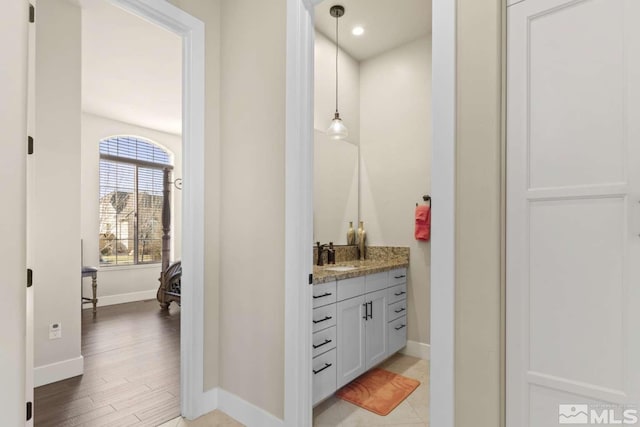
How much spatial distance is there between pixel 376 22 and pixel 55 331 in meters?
3.88

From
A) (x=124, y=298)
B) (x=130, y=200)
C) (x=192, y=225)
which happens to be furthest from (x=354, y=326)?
(x=130, y=200)

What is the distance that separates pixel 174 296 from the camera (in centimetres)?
492

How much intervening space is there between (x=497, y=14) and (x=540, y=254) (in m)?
0.85

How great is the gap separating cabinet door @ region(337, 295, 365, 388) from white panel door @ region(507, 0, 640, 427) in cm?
132

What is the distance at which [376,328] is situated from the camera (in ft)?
9.12

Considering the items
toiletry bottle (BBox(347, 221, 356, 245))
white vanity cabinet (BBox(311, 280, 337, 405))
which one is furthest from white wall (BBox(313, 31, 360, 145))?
white vanity cabinet (BBox(311, 280, 337, 405))

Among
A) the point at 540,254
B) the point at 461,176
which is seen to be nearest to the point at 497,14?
the point at 461,176

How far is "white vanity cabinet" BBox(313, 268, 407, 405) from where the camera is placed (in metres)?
2.19

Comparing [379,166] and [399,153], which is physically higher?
[399,153]

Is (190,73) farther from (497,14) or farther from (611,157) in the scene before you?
(611,157)

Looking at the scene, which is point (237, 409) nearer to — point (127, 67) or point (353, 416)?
point (353, 416)

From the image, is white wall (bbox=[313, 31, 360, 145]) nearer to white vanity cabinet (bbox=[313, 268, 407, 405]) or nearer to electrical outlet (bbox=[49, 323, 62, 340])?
white vanity cabinet (bbox=[313, 268, 407, 405])

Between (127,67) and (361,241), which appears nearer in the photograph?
(361,241)

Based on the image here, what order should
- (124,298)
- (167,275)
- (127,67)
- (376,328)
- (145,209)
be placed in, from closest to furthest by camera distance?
(376,328) → (127,67) → (167,275) → (124,298) → (145,209)
